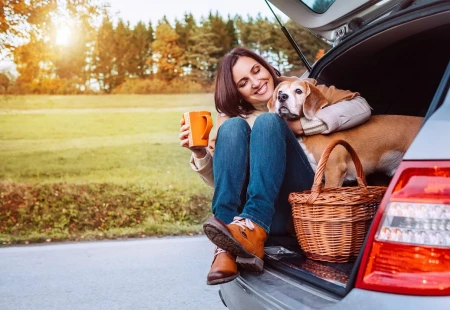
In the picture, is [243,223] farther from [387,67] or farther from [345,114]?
[387,67]

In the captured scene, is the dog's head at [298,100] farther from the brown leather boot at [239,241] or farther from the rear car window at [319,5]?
the brown leather boot at [239,241]

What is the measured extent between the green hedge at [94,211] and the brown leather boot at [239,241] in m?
5.13

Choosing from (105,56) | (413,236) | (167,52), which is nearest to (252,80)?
(413,236)

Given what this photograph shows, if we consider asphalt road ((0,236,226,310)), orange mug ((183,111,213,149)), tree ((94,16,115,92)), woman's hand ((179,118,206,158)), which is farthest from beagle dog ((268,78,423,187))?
tree ((94,16,115,92))

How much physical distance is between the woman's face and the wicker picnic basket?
1125 millimetres

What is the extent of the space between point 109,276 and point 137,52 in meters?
4.92

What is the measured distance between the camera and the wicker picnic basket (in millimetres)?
1974

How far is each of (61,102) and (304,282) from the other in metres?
7.18

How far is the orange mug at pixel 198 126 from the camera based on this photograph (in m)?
2.31

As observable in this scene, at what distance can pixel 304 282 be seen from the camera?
5.59 feet

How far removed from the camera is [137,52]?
8.74 meters

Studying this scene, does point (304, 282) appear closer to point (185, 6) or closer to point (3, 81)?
point (3, 81)

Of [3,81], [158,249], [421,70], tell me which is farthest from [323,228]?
[3,81]

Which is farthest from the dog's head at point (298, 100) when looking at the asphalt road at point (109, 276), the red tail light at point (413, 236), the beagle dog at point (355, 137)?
the red tail light at point (413, 236)
